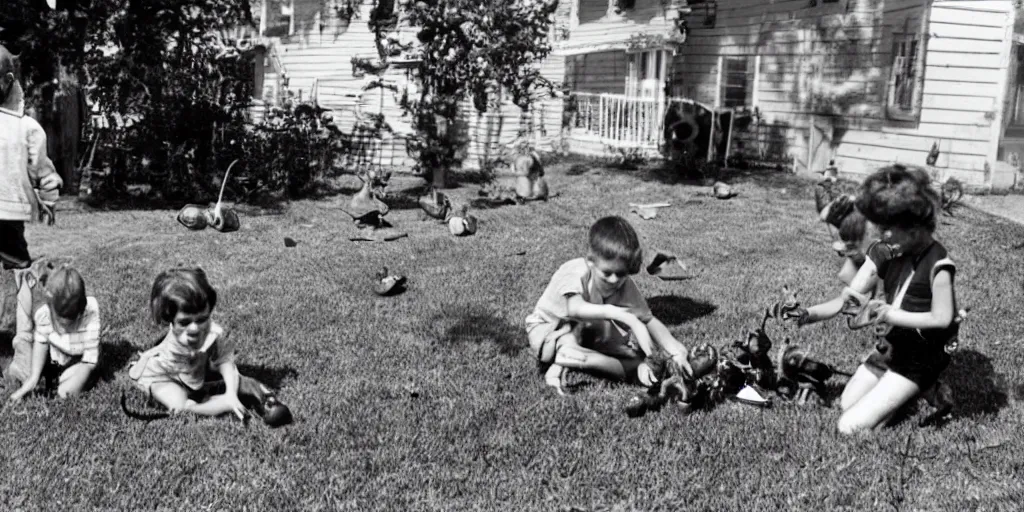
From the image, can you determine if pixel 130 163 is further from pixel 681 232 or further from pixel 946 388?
pixel 946 388

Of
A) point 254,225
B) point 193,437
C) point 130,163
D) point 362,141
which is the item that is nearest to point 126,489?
point 193,437

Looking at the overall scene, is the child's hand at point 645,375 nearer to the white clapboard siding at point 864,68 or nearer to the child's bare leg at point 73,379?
the child's bare leg at point 73,379

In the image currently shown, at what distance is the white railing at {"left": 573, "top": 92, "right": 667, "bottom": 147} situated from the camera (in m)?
18.1

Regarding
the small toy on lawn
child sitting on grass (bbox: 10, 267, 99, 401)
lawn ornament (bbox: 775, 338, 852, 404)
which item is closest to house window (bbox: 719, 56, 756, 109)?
the small toy on lawn

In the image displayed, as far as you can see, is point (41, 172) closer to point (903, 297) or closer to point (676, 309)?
point (676, 309)

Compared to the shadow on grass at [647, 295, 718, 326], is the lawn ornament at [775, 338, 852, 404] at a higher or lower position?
higher

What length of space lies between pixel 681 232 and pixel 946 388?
579cm

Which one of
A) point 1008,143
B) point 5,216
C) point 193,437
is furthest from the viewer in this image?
point 1008,143

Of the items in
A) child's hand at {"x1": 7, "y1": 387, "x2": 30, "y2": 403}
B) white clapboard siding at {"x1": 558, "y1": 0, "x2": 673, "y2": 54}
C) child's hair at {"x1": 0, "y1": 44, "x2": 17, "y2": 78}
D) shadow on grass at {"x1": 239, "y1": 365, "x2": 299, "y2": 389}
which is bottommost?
shadow on grass at {"x1": 239, "y1": 365, "x2": 299, "y2": 389}

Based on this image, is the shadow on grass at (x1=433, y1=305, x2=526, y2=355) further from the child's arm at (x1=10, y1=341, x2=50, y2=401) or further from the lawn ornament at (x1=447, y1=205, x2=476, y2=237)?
the lawn ornament at (x1=447, y1=205, x2=476, y2=237)

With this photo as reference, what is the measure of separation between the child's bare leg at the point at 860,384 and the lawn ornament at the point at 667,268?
2.65 m

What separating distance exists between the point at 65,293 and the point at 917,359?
13.8ft

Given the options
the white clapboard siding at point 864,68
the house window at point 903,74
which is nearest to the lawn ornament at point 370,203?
the white clapboard siding at point 864,68

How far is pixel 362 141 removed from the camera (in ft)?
54.3
